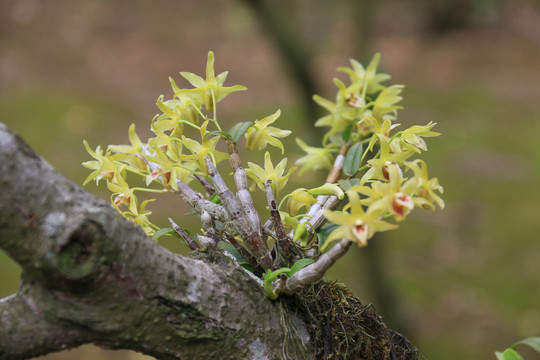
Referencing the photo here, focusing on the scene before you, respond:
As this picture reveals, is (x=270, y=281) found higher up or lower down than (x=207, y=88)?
lower down

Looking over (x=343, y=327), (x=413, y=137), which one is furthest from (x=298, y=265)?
(x=413, y=137)

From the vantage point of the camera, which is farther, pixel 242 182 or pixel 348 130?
pixel 348 130

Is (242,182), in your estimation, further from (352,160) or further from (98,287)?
(98,287)

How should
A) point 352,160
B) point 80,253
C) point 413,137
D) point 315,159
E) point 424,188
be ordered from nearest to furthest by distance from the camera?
point 80,253 → point 424,188 → point 413,137 → point 352,160 → point 315,159

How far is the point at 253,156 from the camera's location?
4742 mm

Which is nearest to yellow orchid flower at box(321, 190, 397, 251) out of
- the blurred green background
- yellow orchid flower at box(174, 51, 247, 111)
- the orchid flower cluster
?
the orchid flower cluster

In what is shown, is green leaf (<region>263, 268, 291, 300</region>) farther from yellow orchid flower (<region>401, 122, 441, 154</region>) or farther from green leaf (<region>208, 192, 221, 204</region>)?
yellow orchid flower (<region>401, 122, 441, 154</region>)

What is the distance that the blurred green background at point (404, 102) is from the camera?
3264 millimetres

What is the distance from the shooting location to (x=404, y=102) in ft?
19.9

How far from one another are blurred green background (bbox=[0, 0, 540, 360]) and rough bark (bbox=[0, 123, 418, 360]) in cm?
171

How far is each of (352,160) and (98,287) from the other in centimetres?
49

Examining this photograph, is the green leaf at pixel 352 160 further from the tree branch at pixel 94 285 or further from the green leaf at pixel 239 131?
the tree branch at pixel 94 285

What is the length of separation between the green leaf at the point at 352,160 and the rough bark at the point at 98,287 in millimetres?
285

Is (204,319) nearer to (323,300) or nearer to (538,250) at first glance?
(323,300)
